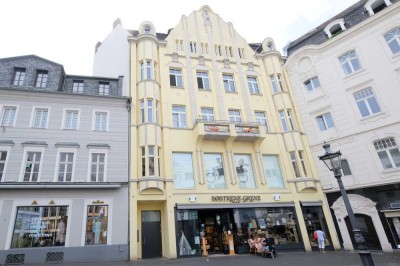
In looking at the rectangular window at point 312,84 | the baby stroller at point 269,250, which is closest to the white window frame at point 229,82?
the rectangular window at point 312,84

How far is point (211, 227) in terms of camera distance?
19.1 meters

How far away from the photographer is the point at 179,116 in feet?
67.9

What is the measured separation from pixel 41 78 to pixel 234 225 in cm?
1775

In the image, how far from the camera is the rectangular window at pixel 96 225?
15.5 meters

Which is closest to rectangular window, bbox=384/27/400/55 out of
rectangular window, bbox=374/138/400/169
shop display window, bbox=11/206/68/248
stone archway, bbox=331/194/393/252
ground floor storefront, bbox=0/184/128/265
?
rectangular window, bbox=374/138/400/169

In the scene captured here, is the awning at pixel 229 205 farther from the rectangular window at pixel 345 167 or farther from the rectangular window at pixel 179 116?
the rectangular window at pixel 179 116

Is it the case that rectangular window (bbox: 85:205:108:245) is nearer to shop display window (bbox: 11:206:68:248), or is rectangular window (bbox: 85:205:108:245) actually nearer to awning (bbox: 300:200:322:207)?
shop display window (bbox: 11:206:68:248)

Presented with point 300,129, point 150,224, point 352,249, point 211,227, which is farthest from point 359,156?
point 150,224

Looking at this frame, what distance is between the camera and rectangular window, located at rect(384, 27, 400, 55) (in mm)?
19236

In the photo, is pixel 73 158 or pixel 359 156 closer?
pixel 73 158

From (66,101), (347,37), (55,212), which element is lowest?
(55,212)

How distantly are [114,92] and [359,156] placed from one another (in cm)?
1937

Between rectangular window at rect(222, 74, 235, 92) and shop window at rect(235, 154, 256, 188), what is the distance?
6446 mm

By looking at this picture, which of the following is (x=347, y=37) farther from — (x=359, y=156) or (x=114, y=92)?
(x=114, y=92)
